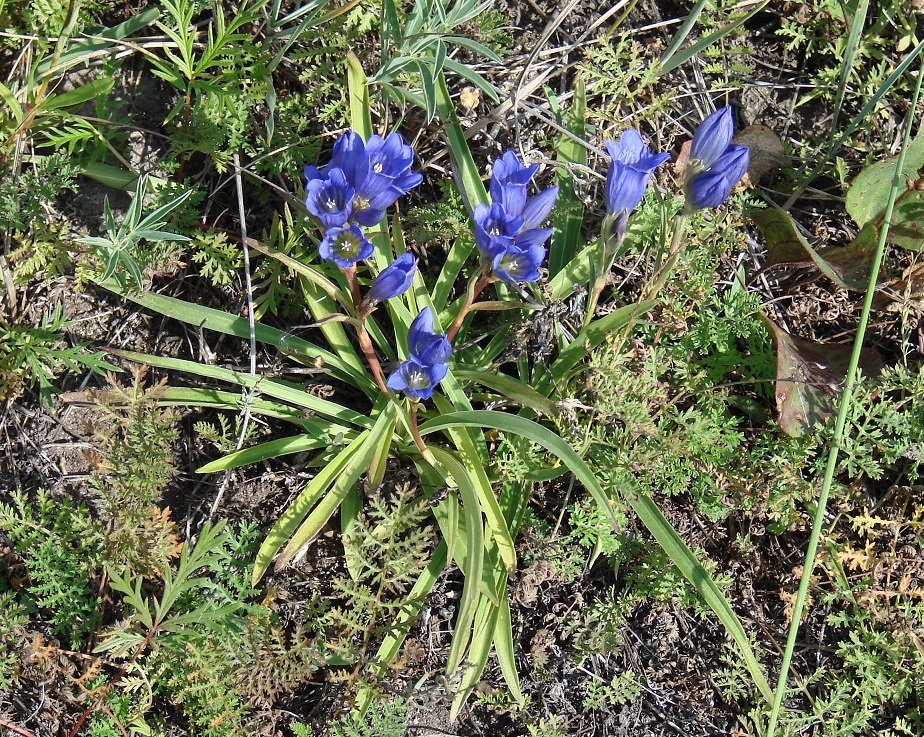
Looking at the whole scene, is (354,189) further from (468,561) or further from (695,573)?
(695,573)

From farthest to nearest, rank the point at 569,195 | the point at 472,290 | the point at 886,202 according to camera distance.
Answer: the point at 886,202 < the point at 569,195 < the point at 472,290

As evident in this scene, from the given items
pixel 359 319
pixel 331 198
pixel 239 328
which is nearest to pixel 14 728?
pixel 239 328

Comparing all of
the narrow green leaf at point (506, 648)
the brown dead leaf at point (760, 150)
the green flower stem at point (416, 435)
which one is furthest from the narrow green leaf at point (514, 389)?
the brown dead leaf at point (760, 150)

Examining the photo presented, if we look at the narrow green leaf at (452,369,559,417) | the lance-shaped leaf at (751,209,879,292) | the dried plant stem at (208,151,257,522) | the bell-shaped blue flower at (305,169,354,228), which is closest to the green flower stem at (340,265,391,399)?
the bell-shaped blue flower at (305,169,354,228)

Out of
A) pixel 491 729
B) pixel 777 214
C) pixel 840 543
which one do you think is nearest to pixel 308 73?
pixel 777 214

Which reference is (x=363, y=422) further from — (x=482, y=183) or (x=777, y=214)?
(x=777, y=214)

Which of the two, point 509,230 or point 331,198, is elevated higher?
point 331,198
